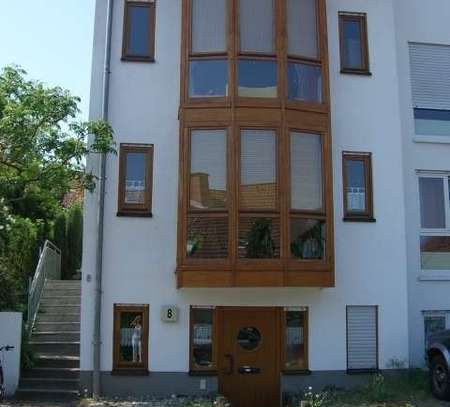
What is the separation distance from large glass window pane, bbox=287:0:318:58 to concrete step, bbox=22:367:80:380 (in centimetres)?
793

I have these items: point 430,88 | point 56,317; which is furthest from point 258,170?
point 56,317

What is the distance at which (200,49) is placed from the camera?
13.9 meters

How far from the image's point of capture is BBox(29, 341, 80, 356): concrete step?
15.2 meters

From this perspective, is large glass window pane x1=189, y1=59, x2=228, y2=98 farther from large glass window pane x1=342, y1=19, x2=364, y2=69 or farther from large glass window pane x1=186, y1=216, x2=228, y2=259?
large glass window pane x1=342, y1=19, x2=364, y2=69

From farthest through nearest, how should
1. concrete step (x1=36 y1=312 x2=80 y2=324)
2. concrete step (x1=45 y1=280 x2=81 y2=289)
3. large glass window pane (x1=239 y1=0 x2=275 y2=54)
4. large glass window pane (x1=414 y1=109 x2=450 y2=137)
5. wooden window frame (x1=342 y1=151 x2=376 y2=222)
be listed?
concrete step (x1=45 y1=280 x2=81 y2=289) < concrete step (x1=36 y1=312 x2=80 y2=324) < large glass window pane (x1=414 y1=109 x2=450 y2=137) < wooden window frame (x1=342 y1=151 x2=376 y2=222) < large glass window pane (x1=239 y1=0 x2=275 y2=54)

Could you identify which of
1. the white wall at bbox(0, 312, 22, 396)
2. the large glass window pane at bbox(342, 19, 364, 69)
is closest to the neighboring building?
the large glass window pane at bbox(342, 19, 364, 69)

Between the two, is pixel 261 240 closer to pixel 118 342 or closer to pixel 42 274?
pixel 118 342

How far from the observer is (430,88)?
16188mm

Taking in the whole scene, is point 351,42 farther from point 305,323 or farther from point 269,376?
point 269,376

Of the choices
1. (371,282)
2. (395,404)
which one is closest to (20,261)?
(371,282)

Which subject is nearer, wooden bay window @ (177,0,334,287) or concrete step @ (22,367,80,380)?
wooden bay window @ (177,0,334,287)

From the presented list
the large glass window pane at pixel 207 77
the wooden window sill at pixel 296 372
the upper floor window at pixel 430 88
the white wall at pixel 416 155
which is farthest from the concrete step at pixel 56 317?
the upper floor window at pixel 430 88

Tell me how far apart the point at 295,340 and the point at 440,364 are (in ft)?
9.40

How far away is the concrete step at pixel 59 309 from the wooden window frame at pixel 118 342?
11.5 feet
